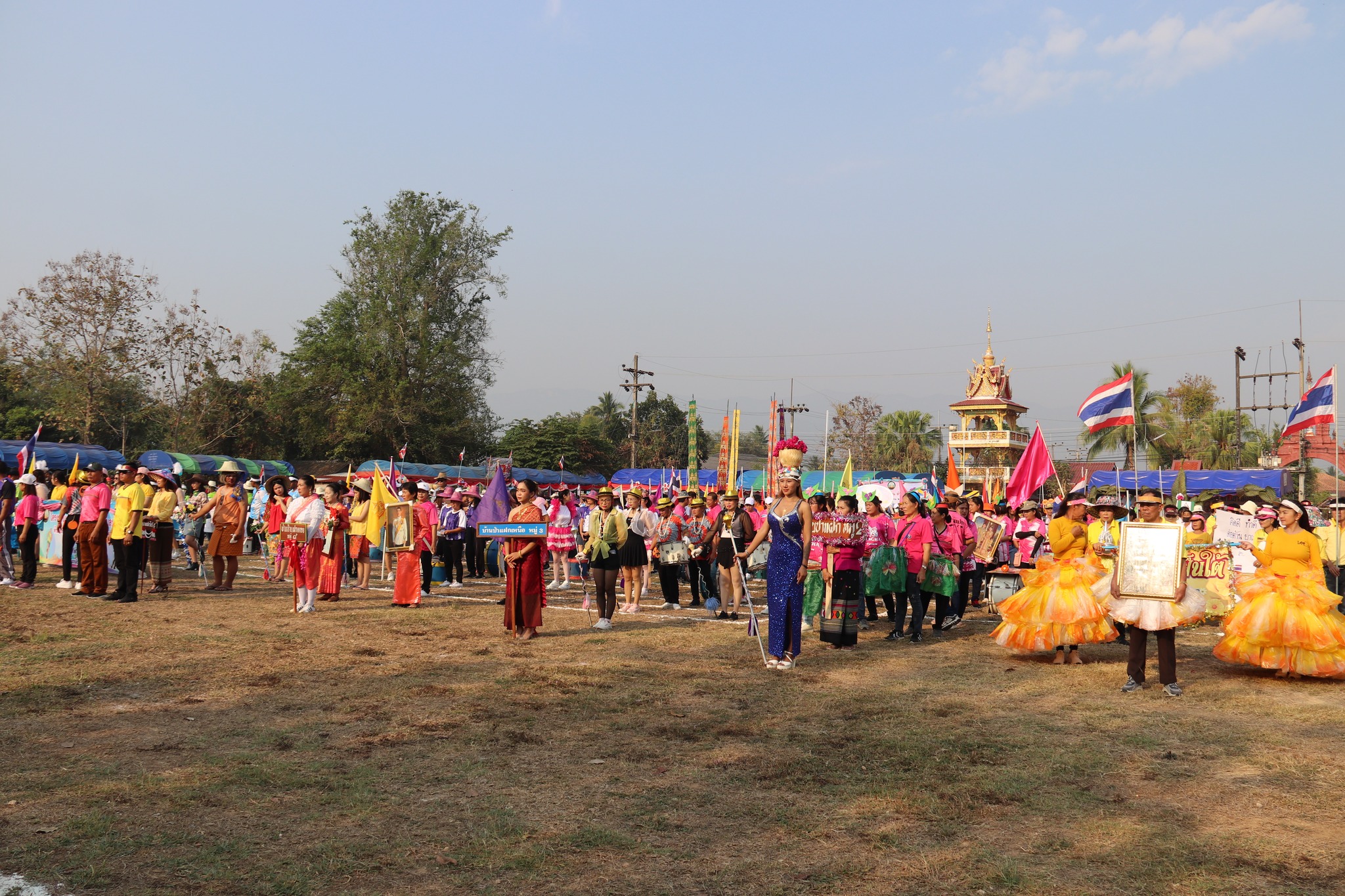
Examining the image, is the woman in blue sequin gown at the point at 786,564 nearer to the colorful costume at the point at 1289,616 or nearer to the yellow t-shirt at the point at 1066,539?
the yellow t-shirt at the point at 1066,539

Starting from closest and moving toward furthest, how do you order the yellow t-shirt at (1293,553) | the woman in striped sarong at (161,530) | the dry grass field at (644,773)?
the dry grass field at (644,773), the yellow t-shirt at (1293,553), the woman in striped sarong at (161,530)

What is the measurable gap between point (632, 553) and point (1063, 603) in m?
6.66

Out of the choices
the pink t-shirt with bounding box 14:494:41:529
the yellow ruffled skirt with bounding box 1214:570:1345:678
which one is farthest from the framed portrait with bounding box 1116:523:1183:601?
the pink t-shirt with bounding box 14:494:41:529

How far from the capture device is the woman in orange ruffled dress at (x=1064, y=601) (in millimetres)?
10758

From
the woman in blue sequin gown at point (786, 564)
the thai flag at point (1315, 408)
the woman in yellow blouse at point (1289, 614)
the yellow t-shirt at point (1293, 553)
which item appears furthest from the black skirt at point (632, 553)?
the thai flag at point (1315, 408)

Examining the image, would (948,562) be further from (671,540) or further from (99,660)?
(99,660)

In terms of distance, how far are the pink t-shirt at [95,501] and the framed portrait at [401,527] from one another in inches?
154

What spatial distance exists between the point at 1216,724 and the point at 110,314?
1646 inches

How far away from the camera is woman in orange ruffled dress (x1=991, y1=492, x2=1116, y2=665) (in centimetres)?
1076

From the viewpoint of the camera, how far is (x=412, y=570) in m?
15.3

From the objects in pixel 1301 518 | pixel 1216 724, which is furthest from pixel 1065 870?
pixel 1301 518

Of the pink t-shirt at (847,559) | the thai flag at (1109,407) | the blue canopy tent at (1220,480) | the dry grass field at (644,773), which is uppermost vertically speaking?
the thai flag at (1109,407)

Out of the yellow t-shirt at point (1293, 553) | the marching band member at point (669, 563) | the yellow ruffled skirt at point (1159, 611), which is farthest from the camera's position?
the marching band member at point (669, 563)

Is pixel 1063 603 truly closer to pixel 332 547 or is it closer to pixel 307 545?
pixel 307 545
